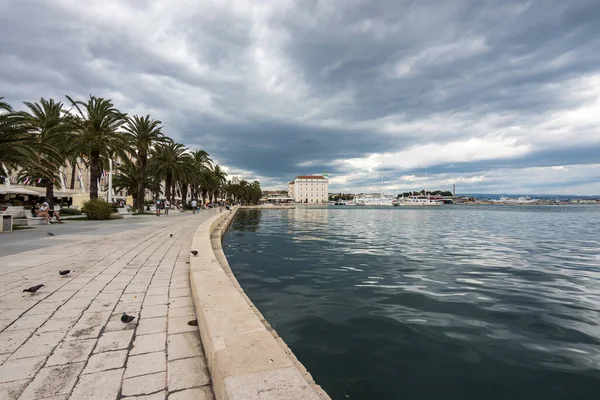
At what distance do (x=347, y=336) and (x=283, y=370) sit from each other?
294 cm

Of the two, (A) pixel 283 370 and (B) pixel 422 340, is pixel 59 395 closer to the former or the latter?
(A) pixel 283 370

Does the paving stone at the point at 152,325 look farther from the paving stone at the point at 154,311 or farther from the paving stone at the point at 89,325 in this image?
the paving stone at the point at 89,325

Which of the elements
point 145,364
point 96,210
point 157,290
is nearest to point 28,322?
point 157,290

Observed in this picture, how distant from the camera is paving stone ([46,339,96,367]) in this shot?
2.97m

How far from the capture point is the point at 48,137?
22.3 m

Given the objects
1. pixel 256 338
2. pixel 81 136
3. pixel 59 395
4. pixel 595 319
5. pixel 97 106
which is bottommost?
pixel 595 319

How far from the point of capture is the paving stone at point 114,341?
326 cm

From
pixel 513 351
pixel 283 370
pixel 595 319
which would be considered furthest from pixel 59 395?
pixel 595 319

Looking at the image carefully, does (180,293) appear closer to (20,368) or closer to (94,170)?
(20,368)

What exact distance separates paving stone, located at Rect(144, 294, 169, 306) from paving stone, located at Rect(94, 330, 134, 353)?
3.53 feet

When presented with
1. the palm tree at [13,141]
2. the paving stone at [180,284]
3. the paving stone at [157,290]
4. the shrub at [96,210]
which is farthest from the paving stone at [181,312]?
the shrub at [96,210]

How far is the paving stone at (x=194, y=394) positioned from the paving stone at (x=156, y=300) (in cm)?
254

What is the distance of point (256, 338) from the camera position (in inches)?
109

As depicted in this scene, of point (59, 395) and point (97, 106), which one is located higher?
point (97, 106)
